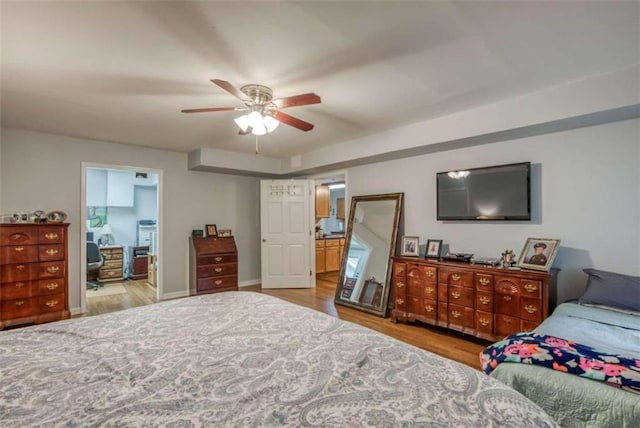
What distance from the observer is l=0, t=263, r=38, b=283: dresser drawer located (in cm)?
323

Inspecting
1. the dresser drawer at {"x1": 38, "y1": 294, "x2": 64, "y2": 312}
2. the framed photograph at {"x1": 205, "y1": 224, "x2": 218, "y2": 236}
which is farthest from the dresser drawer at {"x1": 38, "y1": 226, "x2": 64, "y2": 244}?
the framed photograph at {"x1": 205, "y1": 224, "x2": 218, "y2": 236}

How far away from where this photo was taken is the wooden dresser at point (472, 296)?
2.67m

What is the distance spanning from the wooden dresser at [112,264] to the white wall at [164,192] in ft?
7.53

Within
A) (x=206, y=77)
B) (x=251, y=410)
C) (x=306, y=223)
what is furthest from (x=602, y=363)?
(x=306, y=223)

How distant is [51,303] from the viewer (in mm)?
3494

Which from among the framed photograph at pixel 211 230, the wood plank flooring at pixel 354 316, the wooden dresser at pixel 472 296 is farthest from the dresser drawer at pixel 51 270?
the wooden dresser at pixel 472 296

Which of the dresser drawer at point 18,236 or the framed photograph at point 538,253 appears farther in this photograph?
the dresser drawer at point 18,236

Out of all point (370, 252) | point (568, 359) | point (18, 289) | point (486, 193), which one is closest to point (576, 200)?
point (486, 193)

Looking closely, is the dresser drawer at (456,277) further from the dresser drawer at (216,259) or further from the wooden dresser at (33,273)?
the wooden dresser at (33,273)

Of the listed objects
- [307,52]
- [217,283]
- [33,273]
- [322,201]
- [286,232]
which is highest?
[307,52]

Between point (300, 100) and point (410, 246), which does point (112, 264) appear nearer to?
point (410, 246)

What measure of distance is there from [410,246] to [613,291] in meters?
1.87

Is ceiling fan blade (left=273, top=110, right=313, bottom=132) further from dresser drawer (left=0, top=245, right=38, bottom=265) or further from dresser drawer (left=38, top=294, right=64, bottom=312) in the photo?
dresser drawer (left=38, top=294, right=64, bottom=312)

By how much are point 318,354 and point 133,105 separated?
285 centimetres
